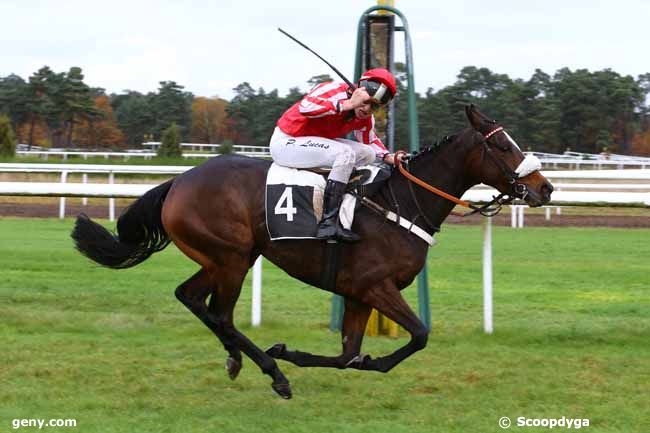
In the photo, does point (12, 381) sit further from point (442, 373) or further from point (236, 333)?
point (442, 373)

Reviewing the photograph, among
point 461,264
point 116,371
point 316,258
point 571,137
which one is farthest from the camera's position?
point 571,137

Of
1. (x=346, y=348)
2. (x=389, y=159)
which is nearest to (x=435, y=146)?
(x=389, y=159)

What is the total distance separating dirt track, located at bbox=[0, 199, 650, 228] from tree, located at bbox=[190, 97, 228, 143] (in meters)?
16.0

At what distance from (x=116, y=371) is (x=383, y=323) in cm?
214

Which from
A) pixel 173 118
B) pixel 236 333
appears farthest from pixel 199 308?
pixel 173 118

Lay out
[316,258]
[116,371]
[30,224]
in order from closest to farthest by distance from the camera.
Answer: [316,258]
[116,371]
[30,224]

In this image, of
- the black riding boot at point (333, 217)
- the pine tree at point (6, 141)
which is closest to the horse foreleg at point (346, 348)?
the black riding boot at point (333, 217)

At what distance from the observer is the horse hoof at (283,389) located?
197 inches

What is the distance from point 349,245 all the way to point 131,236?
1.52m

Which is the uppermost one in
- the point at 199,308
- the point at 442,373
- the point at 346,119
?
the point at 346,119

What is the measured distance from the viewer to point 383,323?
6832mm

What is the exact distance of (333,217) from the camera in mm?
5043

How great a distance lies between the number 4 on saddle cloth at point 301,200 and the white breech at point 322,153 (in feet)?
0.21

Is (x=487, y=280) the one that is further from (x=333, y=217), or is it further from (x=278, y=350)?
(x=278, y=350)
